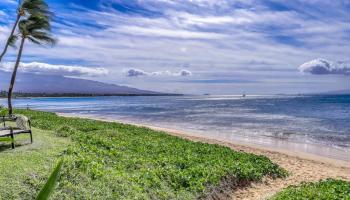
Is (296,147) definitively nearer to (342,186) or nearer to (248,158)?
(248,158)

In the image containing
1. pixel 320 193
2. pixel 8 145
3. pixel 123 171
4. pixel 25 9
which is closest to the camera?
pixel 320 193

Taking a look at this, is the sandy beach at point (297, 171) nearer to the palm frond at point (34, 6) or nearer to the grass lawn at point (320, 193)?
the grass lawn at point (320, 193)

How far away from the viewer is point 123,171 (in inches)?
392

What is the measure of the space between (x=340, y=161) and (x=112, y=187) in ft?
44.0

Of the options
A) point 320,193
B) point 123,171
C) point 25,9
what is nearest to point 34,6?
point 25,9

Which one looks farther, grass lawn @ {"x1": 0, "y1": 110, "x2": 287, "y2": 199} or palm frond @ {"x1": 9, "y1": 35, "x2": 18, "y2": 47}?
palm frond @ {"x1": 9, "y1": 35, "x2": 18, "y2": 47}

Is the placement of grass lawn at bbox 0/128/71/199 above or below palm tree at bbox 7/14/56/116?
below

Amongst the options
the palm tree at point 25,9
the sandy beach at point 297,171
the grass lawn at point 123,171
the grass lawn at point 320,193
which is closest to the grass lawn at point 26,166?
the grass lawn at point 123,171

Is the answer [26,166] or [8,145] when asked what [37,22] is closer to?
[8,145]

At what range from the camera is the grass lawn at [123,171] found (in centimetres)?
812

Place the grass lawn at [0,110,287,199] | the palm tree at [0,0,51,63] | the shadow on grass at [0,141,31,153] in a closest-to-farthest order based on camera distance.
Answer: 1. the grass lawn at [0,110,287,199]
2. the shadow on grass at [0,141,31,153]
3. the palm tree at [0,0,51,63]

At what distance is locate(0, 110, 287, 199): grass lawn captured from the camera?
8117 millimetres

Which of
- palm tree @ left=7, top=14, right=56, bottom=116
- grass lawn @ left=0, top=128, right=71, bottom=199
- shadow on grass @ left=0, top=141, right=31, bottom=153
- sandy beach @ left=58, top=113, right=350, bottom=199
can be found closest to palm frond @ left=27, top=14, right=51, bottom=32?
palm tree @ left=7, top=14, right=56, bottom=116

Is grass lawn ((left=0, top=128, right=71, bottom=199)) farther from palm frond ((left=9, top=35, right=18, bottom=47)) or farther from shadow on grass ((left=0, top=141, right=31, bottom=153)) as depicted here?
palm frond ((left=9, top=35, right=18, bottom=47))
